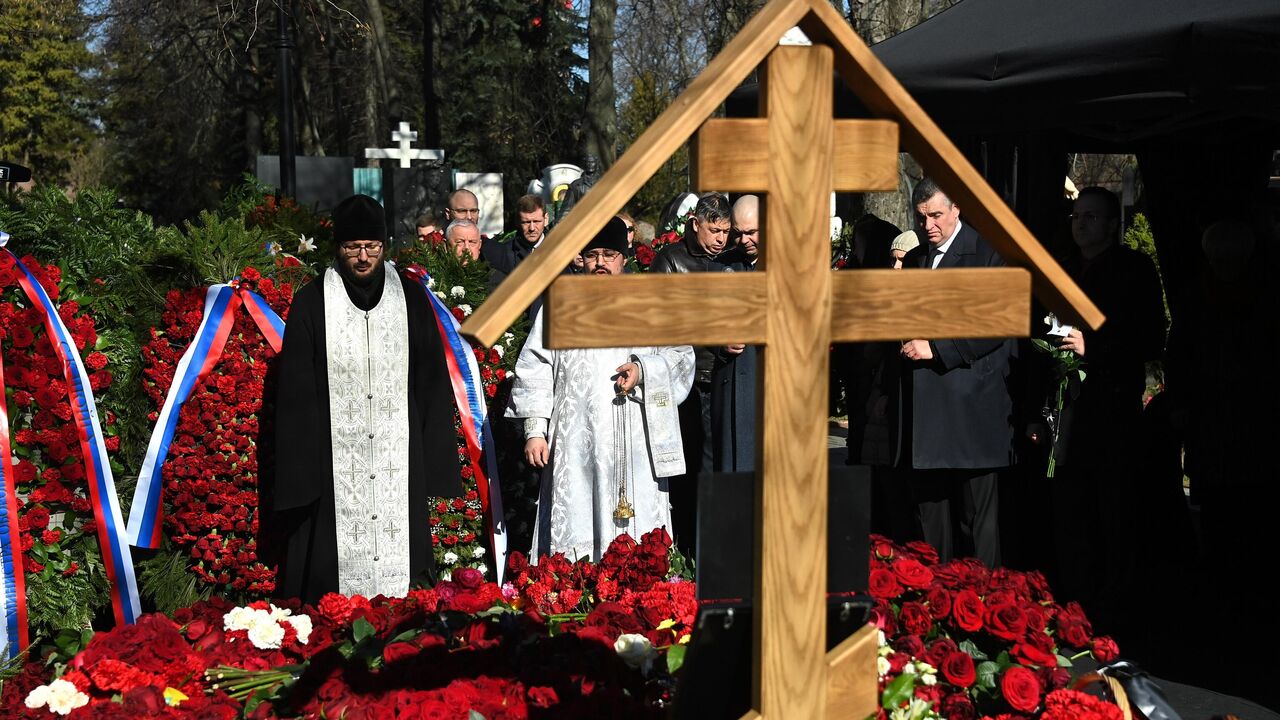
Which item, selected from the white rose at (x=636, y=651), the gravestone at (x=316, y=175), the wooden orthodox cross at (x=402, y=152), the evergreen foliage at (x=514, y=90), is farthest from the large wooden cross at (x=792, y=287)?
the evergreen foliage at (x=514, y=90)

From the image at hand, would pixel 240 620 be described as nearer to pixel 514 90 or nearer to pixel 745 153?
pixel 745 153

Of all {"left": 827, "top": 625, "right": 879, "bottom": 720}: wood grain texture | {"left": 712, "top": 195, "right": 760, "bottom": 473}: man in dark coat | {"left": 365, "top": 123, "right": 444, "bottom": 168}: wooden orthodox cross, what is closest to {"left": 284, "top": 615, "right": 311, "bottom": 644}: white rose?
{"left": 827, "top": 625, "right": 879, "bottom": 720}: wood grain texture

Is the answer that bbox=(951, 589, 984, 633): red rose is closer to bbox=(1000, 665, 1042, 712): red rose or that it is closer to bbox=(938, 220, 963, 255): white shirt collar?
bbox=(1000, 665, 1042, 712): red rose

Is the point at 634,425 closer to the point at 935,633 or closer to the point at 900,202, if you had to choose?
the point at 935,633

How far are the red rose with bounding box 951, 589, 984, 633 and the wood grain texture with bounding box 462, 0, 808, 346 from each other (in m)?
1.66

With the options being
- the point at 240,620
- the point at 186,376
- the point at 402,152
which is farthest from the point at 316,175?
the point at 240,620

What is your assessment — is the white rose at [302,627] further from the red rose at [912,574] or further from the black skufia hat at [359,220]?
the black skufia hat at [359,220]

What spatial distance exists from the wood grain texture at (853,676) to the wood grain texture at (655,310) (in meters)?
0.60

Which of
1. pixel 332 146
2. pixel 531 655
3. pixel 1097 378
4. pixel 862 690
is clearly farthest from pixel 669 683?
pixel 332 146

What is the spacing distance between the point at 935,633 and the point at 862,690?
96 cm

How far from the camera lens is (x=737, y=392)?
597 centimetres

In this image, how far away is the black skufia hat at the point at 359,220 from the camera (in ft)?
16.1

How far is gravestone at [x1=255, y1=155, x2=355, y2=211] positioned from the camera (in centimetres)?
1912

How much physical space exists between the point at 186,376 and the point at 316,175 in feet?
50.3
